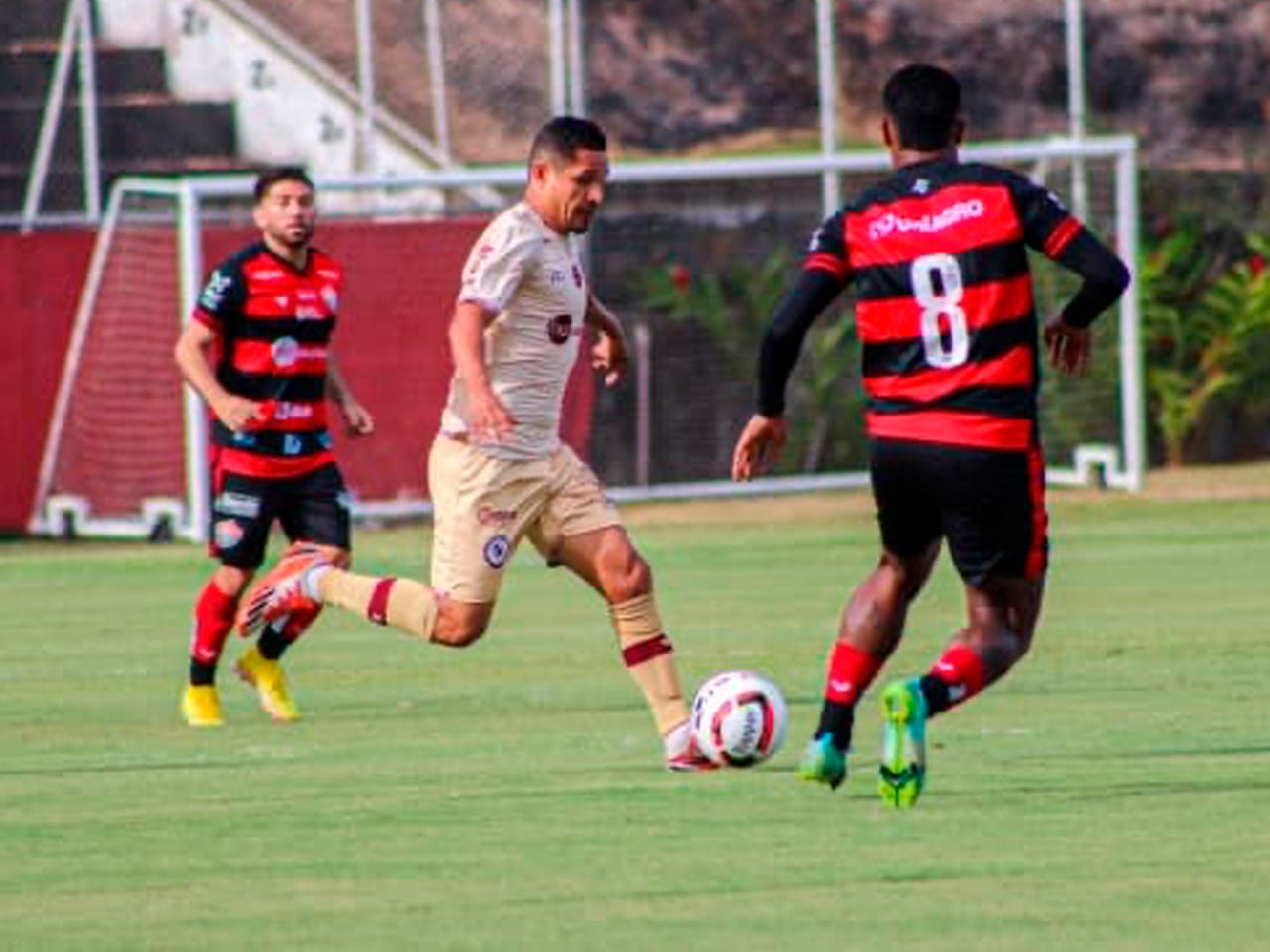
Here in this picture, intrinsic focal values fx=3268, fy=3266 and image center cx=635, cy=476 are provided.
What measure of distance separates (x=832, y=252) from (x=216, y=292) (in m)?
4.06

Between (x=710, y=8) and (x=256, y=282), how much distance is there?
17.5m

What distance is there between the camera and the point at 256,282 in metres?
12.9

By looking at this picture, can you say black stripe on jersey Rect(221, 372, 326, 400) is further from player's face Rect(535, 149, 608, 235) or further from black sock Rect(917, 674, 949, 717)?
black sock Rect(917, 674, 949, 717)

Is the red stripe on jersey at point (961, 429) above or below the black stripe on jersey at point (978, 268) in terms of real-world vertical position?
below

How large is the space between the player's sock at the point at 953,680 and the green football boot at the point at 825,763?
314 mm

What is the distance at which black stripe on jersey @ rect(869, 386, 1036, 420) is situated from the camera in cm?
938

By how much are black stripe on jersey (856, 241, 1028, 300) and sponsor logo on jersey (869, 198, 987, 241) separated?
0.31 feet

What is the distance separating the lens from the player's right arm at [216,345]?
1232 cm

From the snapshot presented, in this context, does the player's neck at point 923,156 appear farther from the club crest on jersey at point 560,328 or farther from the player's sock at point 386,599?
the player's sock at point 386,599

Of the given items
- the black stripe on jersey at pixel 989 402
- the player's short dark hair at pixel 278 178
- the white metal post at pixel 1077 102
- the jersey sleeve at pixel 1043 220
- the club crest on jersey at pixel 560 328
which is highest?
the white metal post at pixel 1077 102

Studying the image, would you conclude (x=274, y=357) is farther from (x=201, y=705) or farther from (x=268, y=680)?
(x=201, y=705)

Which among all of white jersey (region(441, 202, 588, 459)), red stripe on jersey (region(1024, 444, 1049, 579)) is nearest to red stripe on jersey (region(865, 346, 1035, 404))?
red stripe on jersey (region(1024, 444, 1049, 579))

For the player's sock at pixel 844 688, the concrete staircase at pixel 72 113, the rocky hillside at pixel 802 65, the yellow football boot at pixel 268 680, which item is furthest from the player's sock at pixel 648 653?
the rocky hillside at pixel 802 65

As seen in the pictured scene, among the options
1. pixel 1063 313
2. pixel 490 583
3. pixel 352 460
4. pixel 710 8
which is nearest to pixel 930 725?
pixel 490 583
